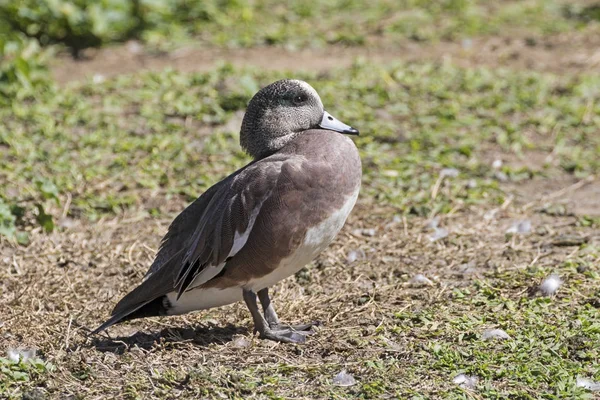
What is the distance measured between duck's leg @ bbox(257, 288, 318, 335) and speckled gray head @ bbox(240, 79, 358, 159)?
59cm

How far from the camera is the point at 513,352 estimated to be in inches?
147

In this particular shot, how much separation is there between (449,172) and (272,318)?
7.14 feet

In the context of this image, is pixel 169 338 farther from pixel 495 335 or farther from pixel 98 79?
pixel 98 79

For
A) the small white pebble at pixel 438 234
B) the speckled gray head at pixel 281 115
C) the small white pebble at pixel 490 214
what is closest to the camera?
the speckled gray head at pixel 281 115

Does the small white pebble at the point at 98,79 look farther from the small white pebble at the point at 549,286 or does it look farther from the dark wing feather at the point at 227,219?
the small white pebble at the point at 549,286

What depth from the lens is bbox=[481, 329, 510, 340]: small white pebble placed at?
3.86 metres

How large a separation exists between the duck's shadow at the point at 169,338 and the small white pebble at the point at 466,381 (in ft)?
3.19

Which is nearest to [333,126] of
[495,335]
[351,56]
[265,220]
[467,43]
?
[265,220]

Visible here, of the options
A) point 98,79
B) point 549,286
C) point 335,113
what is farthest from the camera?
point 98,79

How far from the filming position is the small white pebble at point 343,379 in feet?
11.6

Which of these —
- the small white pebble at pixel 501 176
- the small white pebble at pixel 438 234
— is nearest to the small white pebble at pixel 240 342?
the small white pebble at pixel 438 234

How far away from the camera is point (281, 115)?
13.5 feet

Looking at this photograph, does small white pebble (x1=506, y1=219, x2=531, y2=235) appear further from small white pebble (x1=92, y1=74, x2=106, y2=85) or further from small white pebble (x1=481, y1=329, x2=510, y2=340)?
small white pebble (x1=92, y1=74, x2=106, y2=85)

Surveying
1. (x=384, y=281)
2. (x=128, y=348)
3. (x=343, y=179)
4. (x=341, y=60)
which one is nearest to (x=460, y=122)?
(x=341, y=60)
